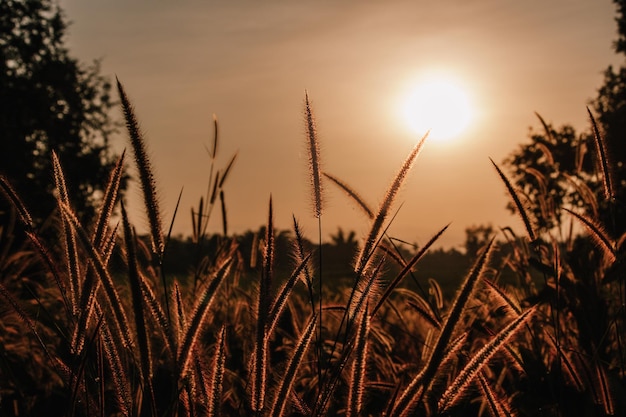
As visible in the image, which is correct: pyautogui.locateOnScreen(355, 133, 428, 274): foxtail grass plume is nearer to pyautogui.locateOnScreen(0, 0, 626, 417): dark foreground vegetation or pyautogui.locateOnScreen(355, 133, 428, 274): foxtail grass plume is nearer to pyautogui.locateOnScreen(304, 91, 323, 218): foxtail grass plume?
pyautogui.locateOnScreen(0, 0, 626, 417): dark foreground vegetation

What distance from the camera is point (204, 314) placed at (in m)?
1.15

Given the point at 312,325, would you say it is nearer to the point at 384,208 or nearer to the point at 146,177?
the point at 384,208

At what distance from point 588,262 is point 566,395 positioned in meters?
1.41

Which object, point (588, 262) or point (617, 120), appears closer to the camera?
point (588, 262)

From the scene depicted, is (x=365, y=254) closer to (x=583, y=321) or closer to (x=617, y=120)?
(x=583, y=321)

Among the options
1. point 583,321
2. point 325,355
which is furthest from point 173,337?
point 583,321

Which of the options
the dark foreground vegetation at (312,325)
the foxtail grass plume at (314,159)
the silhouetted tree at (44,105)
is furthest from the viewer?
the silhouetted tree at (44,105)

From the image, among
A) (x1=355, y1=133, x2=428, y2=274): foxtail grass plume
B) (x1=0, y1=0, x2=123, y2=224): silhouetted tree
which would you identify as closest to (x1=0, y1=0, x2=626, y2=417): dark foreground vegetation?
(x1=355, y1=133, x2=428, y2=274): foxtail grass plume

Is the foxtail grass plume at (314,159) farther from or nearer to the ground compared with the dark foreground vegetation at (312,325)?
farther from the ground

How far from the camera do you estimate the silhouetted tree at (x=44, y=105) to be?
77.9ft

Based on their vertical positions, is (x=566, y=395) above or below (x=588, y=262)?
below

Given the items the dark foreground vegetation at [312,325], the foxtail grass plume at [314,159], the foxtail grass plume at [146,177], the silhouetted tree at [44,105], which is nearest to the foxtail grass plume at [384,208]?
the dark foreground vegetation at [312,325]

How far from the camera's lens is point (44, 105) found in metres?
25.3

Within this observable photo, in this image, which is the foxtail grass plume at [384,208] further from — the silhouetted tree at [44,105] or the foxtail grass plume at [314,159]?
the silhouetted tree at [44,105]
